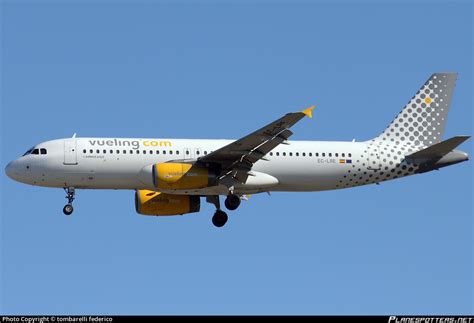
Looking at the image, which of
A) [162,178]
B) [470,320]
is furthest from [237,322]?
[162,178]

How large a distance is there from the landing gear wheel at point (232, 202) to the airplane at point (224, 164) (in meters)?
0.05

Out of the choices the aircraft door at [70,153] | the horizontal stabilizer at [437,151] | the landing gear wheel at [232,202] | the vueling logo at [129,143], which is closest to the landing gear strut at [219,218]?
the landing gear wheel at [232,202]

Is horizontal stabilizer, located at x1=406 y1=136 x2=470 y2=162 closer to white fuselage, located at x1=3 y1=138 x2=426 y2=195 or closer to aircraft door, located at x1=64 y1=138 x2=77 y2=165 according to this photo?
white fuselage, located at x1=3 y1=138 x2=426 y2=195

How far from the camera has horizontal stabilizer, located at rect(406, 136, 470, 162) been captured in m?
61.3

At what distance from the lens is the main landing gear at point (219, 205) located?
61.2m

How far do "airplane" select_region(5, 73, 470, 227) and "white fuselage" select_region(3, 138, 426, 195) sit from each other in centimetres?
5

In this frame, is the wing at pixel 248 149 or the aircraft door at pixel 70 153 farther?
the aircraft door at pixel 70 153

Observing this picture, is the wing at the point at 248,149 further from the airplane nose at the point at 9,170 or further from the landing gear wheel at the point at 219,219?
the airplane nose at the point at 9,170

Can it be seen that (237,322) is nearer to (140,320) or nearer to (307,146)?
(140,320)

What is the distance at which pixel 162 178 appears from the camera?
5938cm

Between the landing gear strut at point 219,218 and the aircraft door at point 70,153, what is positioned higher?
the aircraft door at point 70,153

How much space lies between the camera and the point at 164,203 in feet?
210

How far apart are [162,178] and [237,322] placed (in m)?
16.3

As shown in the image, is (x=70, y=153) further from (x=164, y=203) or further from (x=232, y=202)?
(x=232, y=202)
